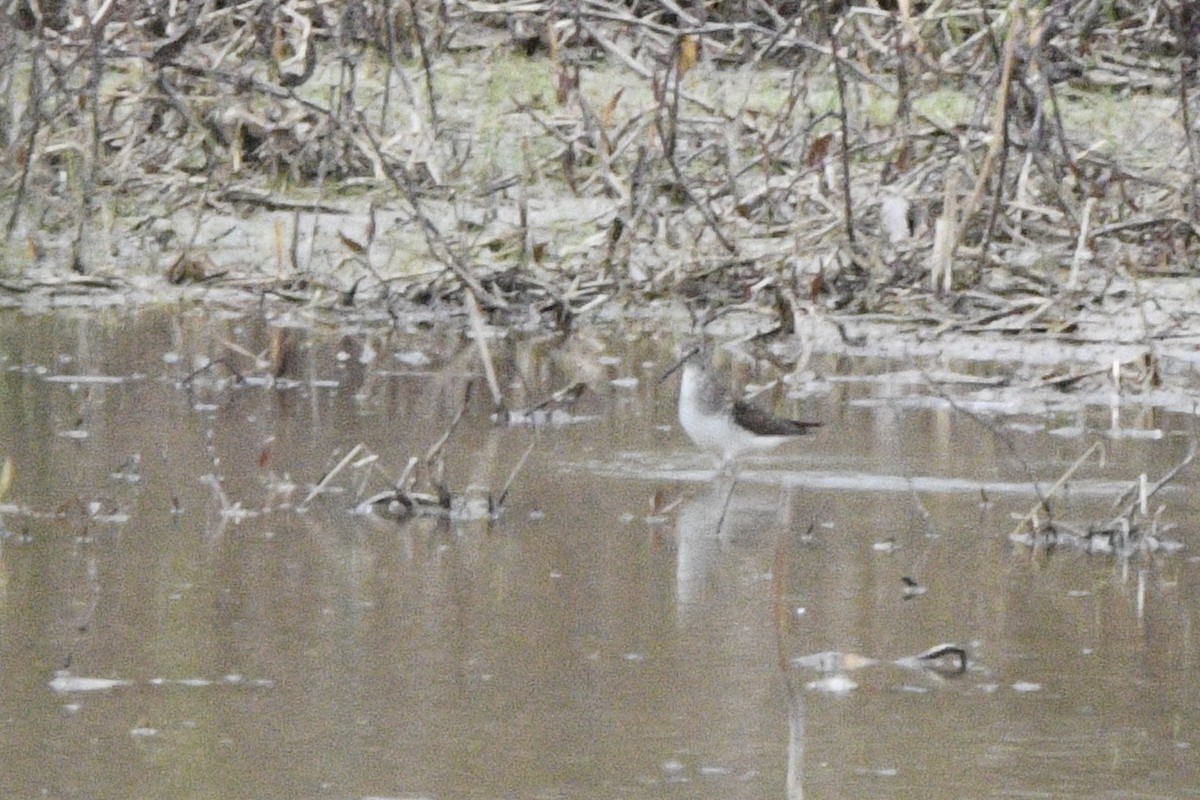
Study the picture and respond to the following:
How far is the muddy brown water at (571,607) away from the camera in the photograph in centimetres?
353

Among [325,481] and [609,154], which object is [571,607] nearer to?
[325,481]

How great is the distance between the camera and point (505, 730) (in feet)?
12.1

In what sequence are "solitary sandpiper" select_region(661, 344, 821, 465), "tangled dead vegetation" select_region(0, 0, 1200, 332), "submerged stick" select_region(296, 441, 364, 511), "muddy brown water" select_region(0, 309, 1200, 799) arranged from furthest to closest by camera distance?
1. "tangled dead vegetation" select_region(0, 0, 1200, 332)
2. "solitary sandpiper" select_region(661, 344, 821, 465)
3. "submerged stick" select_region(296, 441, 364, 511)
4. "muddy brown water" select_region(0, 309, 1200, 799)

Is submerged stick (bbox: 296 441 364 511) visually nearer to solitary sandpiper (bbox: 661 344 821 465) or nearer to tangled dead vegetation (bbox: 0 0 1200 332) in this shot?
solitary sandpiper (bbox: 661 344 821 465)

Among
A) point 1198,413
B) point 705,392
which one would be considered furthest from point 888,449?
point 1198,413

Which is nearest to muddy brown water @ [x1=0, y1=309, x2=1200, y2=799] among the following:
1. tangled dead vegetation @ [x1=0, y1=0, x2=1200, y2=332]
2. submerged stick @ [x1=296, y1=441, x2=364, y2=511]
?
submerged stick @ [x1=296, y1=441, x2=364, y2=511]

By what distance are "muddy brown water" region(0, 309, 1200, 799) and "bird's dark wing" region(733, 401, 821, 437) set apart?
3.6 inches

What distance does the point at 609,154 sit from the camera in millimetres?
9625

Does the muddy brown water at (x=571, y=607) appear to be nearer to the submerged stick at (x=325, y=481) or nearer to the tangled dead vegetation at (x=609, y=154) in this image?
the submerged stick at (x=325, y=481)

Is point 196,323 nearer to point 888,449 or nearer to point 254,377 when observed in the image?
point 254,377

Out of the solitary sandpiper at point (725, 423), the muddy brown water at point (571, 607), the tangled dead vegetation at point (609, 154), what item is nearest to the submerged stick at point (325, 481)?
the muddy brown water at point (571, 607)

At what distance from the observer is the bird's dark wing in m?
6.14

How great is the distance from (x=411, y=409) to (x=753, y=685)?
3.06 metres

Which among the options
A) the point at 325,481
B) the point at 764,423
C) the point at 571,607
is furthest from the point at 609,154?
the point at 571,607
